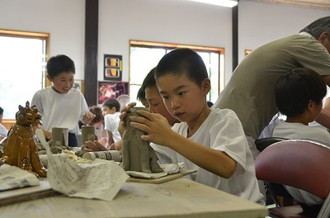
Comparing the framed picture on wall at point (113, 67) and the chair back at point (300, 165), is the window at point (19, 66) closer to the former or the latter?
the framed picture on wall at point (113, 67)

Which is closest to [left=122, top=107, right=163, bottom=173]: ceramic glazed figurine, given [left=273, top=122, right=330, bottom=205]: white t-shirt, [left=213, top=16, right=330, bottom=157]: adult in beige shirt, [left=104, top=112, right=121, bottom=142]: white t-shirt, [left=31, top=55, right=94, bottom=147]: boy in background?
[left=273, top=122, right=330, bottom=205]: white t-shirt

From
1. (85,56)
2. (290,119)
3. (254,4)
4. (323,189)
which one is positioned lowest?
(323,189)

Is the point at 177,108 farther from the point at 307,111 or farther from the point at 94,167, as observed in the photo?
the point at 307,111

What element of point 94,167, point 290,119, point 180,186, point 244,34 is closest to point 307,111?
point 290,119

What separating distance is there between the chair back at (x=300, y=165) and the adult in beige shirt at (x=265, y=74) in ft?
2.28

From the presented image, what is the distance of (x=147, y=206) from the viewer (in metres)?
0.64

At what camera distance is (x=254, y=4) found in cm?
875

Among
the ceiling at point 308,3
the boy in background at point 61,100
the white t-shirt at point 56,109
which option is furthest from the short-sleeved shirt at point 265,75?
the ceiling at point 308,3

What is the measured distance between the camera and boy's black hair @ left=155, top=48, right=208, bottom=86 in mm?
1317

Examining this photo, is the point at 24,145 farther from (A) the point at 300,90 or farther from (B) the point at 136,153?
(A) the point at 300,90

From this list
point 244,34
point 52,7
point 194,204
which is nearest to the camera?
point 194,204

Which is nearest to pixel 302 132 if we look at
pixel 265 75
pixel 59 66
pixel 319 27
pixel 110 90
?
pixel 265 75

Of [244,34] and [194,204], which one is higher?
[244,34]

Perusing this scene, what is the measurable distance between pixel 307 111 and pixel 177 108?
0.73 metres
